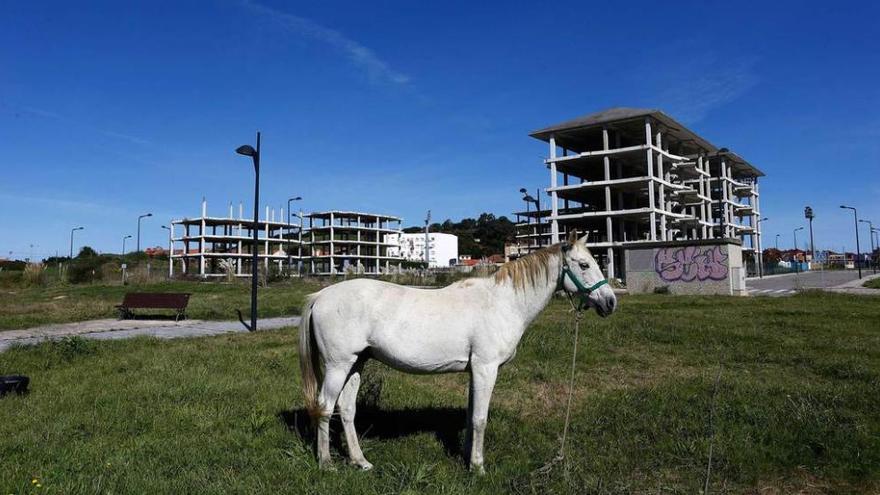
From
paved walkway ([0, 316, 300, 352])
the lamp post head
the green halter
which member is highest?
the lamp post head

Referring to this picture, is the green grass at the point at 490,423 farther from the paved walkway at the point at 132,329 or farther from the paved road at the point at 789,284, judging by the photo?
the paved road at the point at 789,284

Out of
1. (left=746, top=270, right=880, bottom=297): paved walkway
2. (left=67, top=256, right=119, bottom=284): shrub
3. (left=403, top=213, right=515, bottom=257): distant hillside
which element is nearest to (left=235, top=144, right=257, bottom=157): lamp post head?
(left=746, top=270, right=880, bottom=297): paved walkway

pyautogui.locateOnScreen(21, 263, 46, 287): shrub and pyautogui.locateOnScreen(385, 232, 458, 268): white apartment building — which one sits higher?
pyautogui.locateOnScreen(385, 232, 458, 268): white apartment building

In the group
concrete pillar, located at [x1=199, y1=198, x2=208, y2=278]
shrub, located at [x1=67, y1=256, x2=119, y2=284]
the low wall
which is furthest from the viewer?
concrete pillar, located at [x1=199, y1=198, x2=208, y2=278]

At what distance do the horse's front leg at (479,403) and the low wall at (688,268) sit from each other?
26505mm

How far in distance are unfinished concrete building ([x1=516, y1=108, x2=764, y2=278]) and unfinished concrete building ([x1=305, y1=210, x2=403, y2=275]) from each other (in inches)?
1753

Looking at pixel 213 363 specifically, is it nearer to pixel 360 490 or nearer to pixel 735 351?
pixel 360 490

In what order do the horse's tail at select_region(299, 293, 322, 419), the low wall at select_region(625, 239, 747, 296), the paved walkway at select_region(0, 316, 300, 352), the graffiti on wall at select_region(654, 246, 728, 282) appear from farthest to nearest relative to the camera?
the graffiti on wall at select_region(654, 246, 728, 282) < the low wall at select_region(625, 239, 747, 296) < the paved walkway at select_region(0, 316, 300, 352) < the horse's tail at select_region(299, 293, 322, 419)

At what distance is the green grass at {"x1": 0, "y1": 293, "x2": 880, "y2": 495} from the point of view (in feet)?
13.9

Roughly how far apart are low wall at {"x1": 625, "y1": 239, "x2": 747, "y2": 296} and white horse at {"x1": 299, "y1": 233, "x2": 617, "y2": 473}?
25.9m

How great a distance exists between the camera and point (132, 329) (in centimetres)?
1560

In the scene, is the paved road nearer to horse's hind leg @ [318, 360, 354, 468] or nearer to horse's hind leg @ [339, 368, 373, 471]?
horse's hind leg @ [339, 368, 373, 471]

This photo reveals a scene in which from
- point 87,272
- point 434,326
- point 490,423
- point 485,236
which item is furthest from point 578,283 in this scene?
point 485,236

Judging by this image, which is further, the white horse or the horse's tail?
the horse's tail
